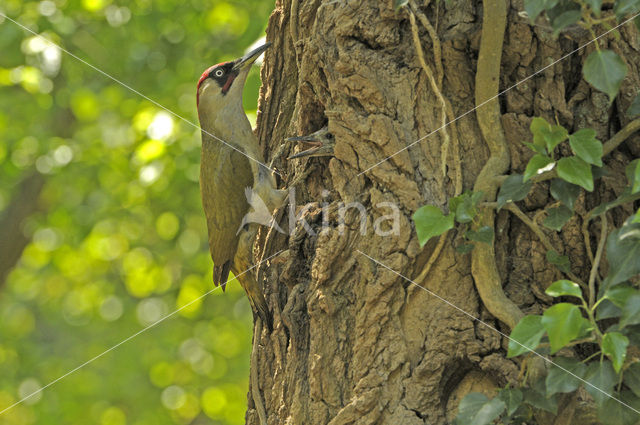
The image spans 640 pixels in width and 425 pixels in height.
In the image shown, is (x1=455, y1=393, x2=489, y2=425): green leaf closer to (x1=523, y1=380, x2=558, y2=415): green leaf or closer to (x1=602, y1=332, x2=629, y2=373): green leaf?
(x1=523, y1=380, x2=558, y2=415): green leaf

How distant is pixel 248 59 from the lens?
3887 millimetres

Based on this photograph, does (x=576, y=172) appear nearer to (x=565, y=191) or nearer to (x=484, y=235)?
(x=565, y=191)

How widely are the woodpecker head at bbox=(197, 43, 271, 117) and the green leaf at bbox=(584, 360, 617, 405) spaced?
8.49 ft

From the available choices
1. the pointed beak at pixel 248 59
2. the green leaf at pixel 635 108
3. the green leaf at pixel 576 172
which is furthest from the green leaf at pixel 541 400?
the pointed beak at pixel 248 59

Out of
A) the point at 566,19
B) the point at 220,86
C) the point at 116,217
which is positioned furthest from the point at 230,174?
the point at 116,217

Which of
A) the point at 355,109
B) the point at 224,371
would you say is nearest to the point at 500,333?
the point at 355,109

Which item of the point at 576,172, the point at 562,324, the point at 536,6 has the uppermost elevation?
the point at 536,6

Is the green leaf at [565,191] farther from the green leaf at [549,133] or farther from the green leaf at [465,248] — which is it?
the green leaf at [465,248]

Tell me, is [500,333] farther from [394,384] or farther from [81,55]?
[81,55]

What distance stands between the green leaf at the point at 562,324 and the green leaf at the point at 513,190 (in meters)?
0.45

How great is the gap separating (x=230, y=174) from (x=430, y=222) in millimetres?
1750

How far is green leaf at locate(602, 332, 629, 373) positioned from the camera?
1911 millimetres

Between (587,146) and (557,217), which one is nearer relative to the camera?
(587,146)

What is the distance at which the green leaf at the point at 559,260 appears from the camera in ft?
7.82
